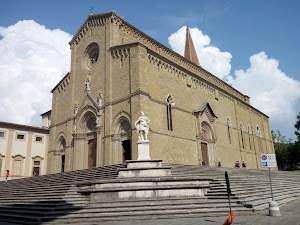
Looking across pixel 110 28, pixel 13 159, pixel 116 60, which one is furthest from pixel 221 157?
pixel 13 159

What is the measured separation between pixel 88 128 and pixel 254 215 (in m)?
19.2

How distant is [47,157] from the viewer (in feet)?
95.2

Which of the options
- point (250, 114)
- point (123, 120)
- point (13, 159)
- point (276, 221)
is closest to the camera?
point (276, 221)

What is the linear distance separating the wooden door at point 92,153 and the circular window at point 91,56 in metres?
8.04

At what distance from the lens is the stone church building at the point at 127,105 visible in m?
21.9

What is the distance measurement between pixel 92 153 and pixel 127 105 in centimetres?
630

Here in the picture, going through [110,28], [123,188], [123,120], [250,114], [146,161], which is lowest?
[123,188]

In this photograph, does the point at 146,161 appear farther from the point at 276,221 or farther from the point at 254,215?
the point at 276,221

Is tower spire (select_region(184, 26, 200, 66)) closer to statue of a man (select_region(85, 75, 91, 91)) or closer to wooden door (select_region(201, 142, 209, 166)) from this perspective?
wooden door (select_region(201, 142, 209, 166))

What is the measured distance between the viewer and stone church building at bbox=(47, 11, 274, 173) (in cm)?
2188

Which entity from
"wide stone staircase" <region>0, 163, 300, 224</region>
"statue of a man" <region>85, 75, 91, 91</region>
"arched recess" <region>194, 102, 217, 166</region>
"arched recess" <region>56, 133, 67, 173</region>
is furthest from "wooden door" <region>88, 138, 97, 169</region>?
"arched recess" <region>194, 102, 217, 166</region>

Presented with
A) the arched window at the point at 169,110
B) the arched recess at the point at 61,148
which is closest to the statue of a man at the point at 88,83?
the arched recess at the point at 61,148

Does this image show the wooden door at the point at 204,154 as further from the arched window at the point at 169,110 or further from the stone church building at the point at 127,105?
the arched window at the point at 169,110

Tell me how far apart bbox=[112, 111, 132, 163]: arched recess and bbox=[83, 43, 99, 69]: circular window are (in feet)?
26.4
